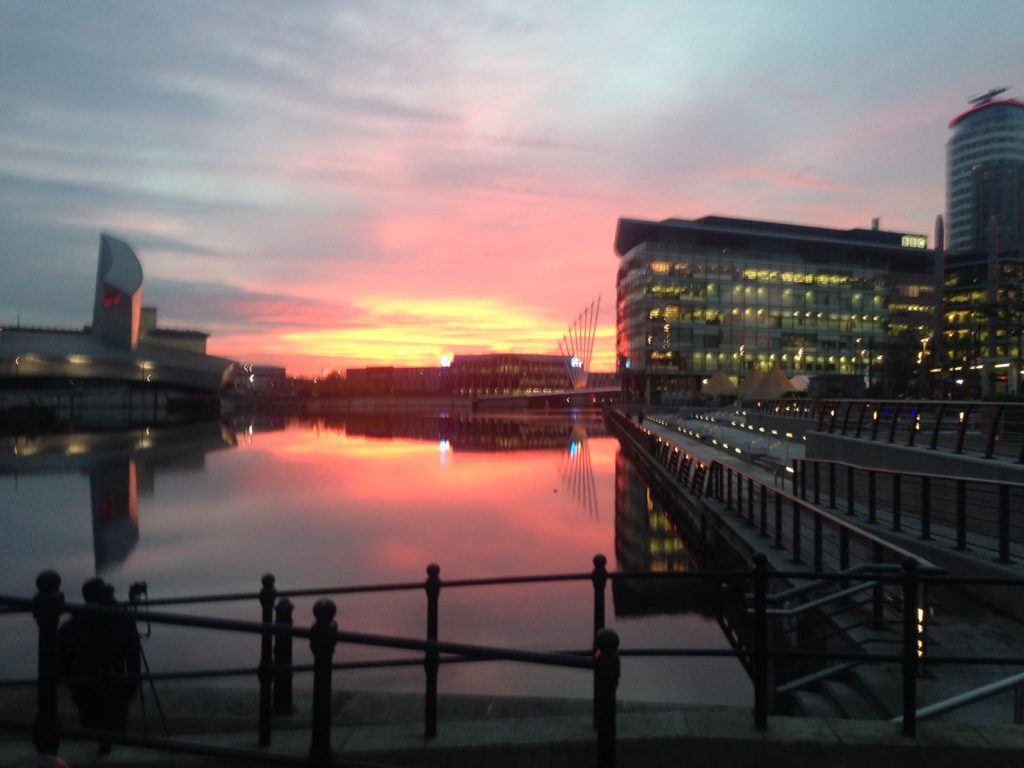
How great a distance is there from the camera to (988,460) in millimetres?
13844

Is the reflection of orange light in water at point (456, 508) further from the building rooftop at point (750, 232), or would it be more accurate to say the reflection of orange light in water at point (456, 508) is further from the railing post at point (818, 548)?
the building rooftop at point (750, 232)

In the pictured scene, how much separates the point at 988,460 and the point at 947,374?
147ft

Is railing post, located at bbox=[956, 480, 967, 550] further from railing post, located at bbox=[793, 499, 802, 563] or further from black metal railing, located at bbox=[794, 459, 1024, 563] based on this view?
railing post, located at bbox=[793, 499, 802, 563]

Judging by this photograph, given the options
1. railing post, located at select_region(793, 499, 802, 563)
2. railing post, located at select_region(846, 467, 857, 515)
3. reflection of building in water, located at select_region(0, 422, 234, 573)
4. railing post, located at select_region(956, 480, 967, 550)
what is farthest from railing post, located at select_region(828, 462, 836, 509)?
reflection of building in water, located at select_region(0, 422, 234, 573)

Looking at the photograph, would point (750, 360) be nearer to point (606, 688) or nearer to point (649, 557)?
point (649, 557)

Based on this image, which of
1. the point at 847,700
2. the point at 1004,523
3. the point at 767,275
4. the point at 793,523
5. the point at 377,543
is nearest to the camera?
the point at 847,700

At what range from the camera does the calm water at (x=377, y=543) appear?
455 inches

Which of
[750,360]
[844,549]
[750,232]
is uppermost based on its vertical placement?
[750,232]

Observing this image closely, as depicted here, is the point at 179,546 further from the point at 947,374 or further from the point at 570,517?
the point at 947,374

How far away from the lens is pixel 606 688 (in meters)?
3.83

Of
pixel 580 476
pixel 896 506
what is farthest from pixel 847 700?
pixel 580 476

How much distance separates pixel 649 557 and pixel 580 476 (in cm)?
1814

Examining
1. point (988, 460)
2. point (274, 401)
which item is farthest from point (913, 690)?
point (274, 401)

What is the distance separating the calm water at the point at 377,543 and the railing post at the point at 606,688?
653cm
